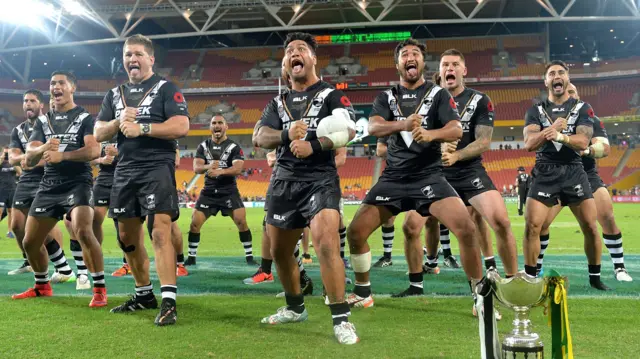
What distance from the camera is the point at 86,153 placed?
6203mm

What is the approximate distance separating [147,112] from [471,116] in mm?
3308

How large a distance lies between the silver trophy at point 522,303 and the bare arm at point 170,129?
337 cm

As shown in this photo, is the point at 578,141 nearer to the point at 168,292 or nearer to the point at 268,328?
the point at 268,328

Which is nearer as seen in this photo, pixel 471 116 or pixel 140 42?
pixel 140 42

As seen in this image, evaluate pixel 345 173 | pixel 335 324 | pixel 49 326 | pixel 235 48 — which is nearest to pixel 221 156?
pixel 49 326

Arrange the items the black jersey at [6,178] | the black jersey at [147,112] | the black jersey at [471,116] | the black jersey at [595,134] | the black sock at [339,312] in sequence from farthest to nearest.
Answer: the black jersey at [6,178] < the black jersey at [595,134] < the black jersey at [471,116] < the black jersey at [147,112] < the black sock at [339,312]

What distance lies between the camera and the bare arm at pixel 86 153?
6.13m

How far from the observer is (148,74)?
5445 mm

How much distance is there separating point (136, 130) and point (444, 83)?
3272 millimetres

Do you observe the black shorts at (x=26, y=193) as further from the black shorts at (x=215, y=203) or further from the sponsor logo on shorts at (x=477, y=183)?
the sponsor logo on shorts at (x=477, y=183)

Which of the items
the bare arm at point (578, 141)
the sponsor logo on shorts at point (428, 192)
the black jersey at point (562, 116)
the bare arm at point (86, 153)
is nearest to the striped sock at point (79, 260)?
the bare arm at point (86, 153)

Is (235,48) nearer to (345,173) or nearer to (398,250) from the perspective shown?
(345,173)

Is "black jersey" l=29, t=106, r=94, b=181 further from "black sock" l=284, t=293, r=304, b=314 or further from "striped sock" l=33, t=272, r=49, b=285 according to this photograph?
"black sock" l=284, t=293, r=304, b=314

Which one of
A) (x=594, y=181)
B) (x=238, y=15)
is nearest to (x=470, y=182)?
(x=594, y=181)
